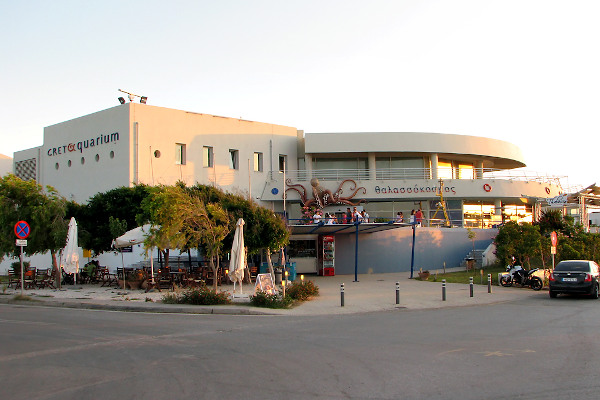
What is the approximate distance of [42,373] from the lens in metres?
8.21

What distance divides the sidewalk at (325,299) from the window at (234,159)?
55.2 feet

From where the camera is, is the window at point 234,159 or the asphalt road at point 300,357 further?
the window at point 234,159

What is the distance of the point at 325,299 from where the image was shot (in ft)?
66.2

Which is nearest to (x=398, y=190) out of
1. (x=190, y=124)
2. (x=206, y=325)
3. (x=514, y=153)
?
(x=514, y=153)

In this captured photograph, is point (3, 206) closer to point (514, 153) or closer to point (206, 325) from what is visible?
point (206, 325)

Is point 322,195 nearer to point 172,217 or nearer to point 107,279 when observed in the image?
point 107,279

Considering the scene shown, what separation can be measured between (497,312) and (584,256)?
1486 cm

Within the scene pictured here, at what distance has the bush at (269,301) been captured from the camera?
17688mm

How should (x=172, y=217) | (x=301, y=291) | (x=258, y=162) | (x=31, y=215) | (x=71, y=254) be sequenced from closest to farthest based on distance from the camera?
(x=172, y=217)
(x=301, y=291)
(x=71, y=254)
(x=31, y=215)
(x=258, y=162)

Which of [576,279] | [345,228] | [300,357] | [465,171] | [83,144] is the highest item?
[83,144]

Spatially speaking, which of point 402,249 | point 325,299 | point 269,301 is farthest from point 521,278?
point 269,301

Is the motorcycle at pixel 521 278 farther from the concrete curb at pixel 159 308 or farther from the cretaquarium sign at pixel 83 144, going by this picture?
the cretaquarium sign at pixel 83 144

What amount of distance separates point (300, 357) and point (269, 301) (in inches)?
333

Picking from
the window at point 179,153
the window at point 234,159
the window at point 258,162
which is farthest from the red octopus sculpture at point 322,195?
the window at point 179,153
